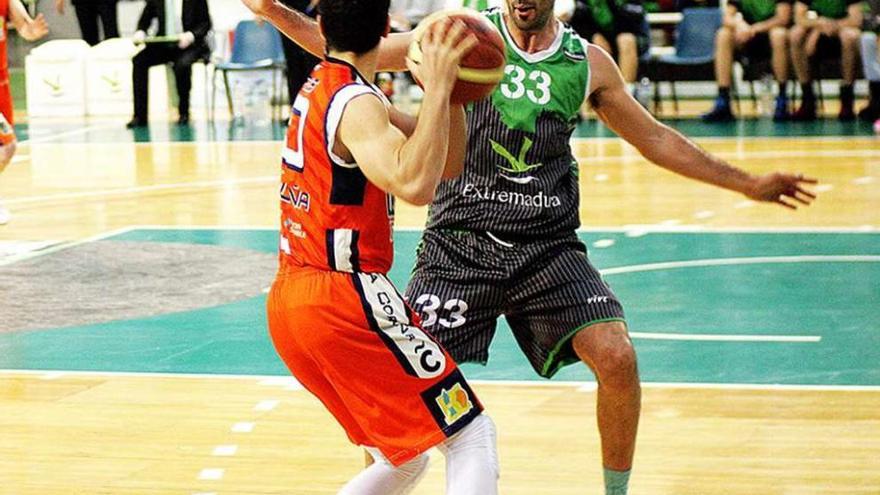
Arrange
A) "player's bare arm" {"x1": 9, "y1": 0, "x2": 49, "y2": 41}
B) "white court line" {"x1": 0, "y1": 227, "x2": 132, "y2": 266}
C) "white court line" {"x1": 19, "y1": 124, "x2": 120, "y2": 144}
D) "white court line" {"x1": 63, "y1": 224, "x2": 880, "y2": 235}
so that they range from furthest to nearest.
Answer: "white court line" {"x1": 19, "y1": 124, "x2": 120, "y2": 144}, "player's bare arm" {"x1": 9, "y1": 0, "x2": 49, "y2": 41}, "white court line" {"x1": 63, "y1": 224, "x2": 880, "y2": 235}, "white court line" {"x1": 0, "y1": 227, "x2": 132, "y2": 266}

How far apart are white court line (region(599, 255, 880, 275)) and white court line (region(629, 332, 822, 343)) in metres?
1.51

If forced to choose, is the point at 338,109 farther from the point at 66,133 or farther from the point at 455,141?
the point at 66,133

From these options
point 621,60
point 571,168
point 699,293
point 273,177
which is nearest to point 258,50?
point 621,60

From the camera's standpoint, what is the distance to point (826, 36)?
15.9m

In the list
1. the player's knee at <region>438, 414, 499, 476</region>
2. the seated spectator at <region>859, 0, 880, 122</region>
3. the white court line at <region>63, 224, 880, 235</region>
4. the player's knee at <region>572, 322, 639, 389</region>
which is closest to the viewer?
the player's knee at <region>438, 414, 499, 476</region>

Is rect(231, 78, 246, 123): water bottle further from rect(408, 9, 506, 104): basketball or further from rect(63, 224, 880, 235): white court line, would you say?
rect(408, 9, 506, 104): basketball

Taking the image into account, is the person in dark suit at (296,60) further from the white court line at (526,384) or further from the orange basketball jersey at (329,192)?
the orange basketball jersey at (329,192)

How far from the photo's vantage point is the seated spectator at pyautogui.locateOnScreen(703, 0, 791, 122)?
52.7 ft

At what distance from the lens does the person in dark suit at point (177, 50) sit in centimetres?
1758

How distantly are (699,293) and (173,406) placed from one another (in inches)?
119

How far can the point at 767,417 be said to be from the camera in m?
5.77

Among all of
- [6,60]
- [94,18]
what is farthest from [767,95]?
[6,60]

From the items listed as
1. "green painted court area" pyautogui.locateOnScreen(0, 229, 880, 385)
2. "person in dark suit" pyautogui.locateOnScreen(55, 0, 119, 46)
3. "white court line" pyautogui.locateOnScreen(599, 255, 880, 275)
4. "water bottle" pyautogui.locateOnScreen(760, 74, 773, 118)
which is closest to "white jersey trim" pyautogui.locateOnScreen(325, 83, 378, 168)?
"green painted court area" pyautogui.locateOnScreen(0, 229, 880, 385)

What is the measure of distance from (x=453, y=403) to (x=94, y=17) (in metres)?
16.8
